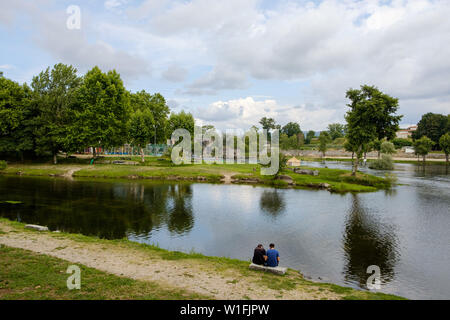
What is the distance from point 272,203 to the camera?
124ft

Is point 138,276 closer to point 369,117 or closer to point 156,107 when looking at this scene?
point 369,117

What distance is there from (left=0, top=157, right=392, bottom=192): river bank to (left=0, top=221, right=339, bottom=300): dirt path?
37998 mm

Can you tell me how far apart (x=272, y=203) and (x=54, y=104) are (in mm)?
58516

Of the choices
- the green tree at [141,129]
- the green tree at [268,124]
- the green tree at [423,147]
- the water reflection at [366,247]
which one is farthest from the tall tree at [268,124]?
the water reflection at [366,247]

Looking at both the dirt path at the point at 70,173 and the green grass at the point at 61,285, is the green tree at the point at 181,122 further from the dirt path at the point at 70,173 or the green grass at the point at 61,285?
the green grass at the point at 61,285

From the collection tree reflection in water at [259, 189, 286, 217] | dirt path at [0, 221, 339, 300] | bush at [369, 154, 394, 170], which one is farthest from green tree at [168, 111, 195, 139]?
dirt path at [0, 221, 339, 300]

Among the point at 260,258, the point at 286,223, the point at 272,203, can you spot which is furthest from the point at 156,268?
the point at 272,203

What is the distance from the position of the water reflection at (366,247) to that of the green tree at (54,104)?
6189 centimetres

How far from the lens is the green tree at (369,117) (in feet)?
180

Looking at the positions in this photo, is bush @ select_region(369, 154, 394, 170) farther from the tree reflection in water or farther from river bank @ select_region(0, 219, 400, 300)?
river bank @ select_region(0, 219, 400, 300)

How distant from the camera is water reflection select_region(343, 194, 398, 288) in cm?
1800

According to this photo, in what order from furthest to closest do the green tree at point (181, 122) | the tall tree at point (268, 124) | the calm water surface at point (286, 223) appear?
the tall tree at point (268, 124) → the green tree at point (181, 122) → the calm water surface at point (286, 223)
